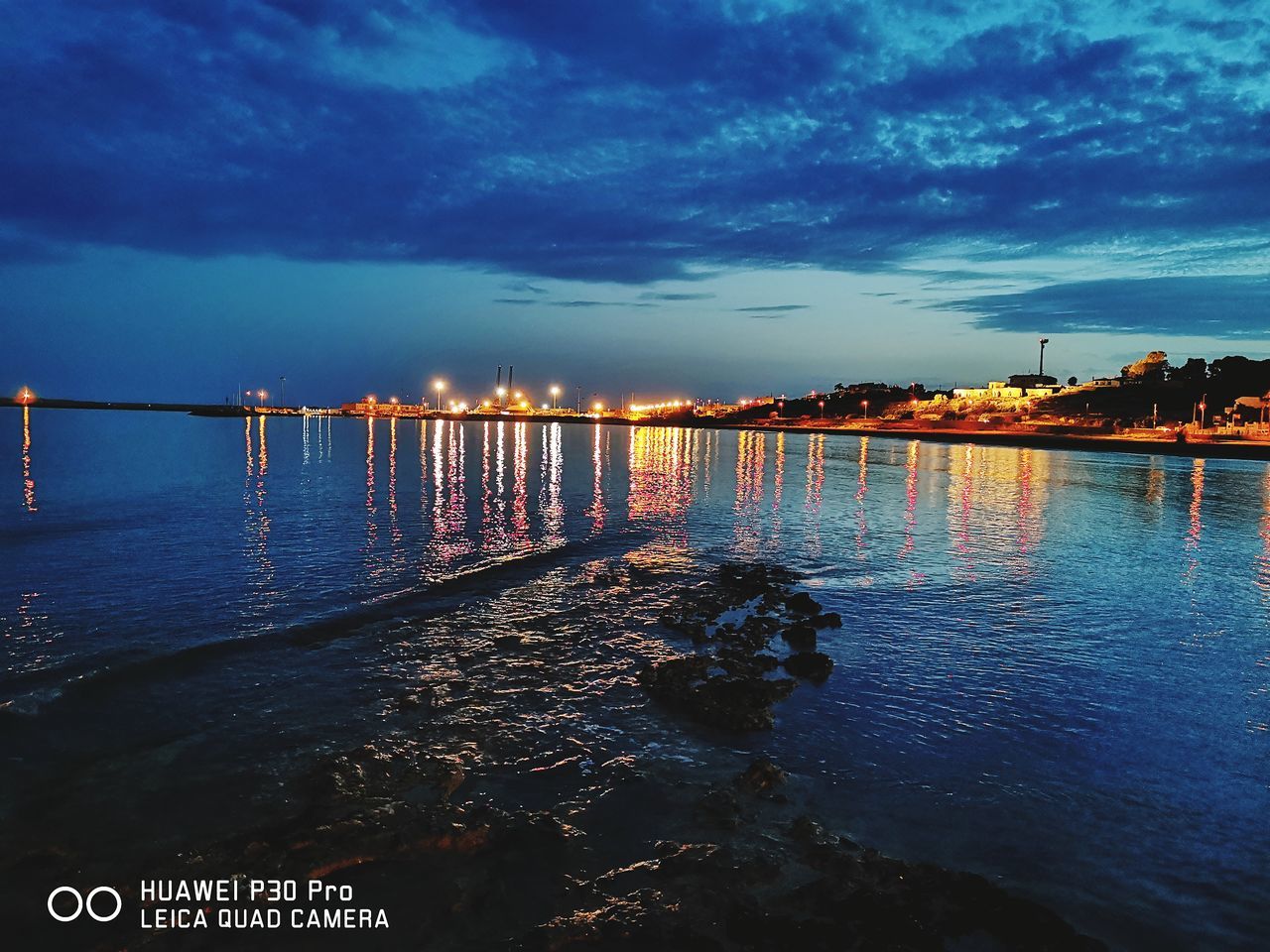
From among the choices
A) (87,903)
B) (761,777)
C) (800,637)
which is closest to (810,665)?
(800,637)

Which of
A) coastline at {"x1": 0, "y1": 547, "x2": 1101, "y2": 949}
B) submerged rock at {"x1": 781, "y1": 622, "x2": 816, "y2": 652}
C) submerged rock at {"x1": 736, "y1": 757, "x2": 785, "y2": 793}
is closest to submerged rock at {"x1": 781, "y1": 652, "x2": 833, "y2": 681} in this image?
submerged rock at {"x1": 781, "y1": 622, "x2": 816, "y2": 652}

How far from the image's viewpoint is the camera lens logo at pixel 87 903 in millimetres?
6305

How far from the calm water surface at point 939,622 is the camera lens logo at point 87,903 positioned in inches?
132

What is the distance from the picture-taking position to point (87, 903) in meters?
6.47

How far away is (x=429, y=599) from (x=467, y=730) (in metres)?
7.84

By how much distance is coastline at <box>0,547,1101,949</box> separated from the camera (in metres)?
6.07

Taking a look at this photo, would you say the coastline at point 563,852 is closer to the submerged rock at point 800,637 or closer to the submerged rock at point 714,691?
the submerged rock at point 714,691

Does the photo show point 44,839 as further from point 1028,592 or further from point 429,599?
point 1028,592

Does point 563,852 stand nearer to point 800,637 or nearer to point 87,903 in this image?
point 87,903

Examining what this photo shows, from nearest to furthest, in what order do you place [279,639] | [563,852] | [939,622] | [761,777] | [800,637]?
1. [563,852]
2. [761,777]
3. [279,639]
4. [800,637]
5. [939,622]

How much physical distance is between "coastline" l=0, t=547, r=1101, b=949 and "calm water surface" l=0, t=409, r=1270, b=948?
2.60 ft

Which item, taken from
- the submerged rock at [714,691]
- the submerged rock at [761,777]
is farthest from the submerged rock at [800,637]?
the submerged rock at [761,777]

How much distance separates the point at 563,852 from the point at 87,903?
440 cm

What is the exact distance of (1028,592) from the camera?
A: 60.3 feet
